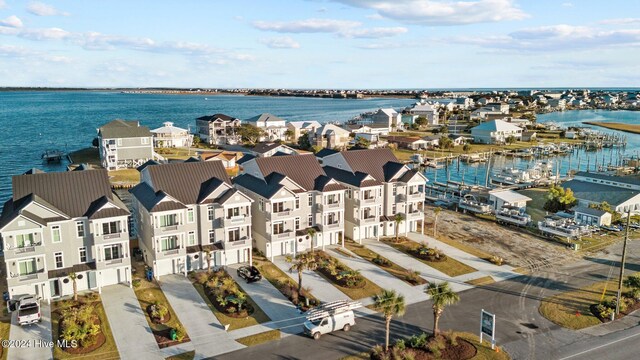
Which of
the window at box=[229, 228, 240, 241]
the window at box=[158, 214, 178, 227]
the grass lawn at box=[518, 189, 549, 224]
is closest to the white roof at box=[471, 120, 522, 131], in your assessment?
the grass lawn at box=[518, 189, 549, 224]

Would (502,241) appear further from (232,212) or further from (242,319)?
(242,319)

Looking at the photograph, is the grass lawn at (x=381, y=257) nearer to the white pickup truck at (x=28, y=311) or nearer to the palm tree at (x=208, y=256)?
the palm tree at (x=208, y=256)


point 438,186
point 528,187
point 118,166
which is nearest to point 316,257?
point 438,186

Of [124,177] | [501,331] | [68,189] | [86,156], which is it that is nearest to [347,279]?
[501,331]

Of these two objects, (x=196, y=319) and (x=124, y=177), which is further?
(x=124, y=177)

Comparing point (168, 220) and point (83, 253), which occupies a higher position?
point (168, 220)

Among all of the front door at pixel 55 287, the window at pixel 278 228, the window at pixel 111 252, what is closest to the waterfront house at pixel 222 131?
the window at pixel 278 228

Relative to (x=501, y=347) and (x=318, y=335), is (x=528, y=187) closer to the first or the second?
(x=501, y=347)
